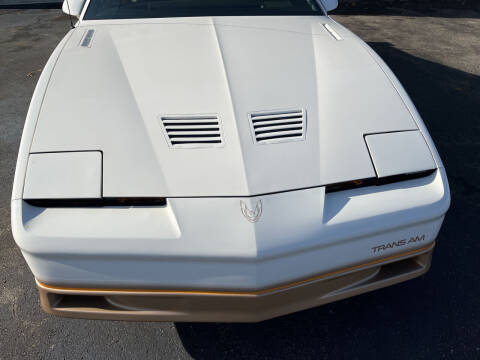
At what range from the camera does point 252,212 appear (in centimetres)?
126

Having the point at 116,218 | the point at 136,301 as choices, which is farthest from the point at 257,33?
the point at 136,301

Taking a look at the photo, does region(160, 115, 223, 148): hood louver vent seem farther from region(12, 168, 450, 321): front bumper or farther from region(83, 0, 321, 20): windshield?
region(83, 0, 321, 20): windshield

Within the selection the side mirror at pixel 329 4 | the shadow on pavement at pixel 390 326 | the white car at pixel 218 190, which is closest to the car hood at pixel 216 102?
the white car at pixel 218 190

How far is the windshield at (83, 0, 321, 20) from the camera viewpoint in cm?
239

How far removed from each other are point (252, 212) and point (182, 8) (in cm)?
174

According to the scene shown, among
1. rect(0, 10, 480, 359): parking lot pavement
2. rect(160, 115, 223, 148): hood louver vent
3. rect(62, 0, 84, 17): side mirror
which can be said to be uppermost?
rect(62, 0, 84, 17): side mirror

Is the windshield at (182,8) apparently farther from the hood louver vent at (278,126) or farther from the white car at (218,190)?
the hood louver vent at (278,126)

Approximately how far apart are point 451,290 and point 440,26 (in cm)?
616

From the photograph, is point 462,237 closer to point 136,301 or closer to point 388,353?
point 388,353

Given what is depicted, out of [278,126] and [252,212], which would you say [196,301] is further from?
[278,126]

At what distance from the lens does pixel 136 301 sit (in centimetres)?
135

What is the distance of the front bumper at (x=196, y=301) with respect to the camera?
51.1 inches

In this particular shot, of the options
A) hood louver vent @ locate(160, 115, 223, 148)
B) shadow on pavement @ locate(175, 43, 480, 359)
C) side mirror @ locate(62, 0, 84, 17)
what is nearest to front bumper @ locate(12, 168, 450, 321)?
hood louver vent @ locate(160, 115, 223, 148)

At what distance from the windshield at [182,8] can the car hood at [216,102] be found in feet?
0.58
